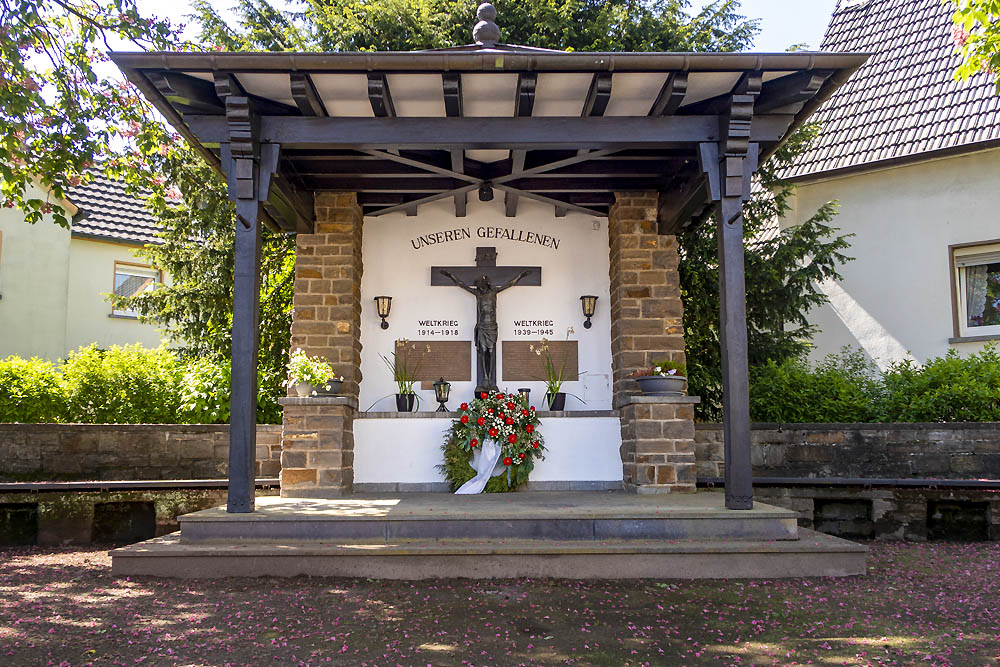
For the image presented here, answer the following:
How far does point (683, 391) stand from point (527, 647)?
12.6ft

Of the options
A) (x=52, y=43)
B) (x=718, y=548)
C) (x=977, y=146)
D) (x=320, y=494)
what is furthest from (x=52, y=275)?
(x=977, y=146)

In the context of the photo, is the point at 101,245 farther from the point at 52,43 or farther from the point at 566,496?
the point at 566,496

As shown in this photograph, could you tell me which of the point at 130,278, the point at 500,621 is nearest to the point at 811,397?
the point at 500,621

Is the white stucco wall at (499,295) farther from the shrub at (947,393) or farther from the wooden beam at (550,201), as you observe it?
the shrub at (947,393)

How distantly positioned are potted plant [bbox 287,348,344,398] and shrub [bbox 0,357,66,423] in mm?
3011

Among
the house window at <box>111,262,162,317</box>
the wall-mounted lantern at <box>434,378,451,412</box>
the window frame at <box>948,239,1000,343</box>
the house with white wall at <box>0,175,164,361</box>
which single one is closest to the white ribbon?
the wall-mounted lantern at <box>434,378,451,412</box>

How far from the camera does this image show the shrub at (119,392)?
8617 millimetres

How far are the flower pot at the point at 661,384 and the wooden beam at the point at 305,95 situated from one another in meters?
3.40

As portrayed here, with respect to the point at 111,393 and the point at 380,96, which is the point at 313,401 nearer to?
the point at 380,96

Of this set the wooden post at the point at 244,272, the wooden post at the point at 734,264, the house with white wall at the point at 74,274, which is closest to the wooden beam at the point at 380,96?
the wooden post at the point at 244,272

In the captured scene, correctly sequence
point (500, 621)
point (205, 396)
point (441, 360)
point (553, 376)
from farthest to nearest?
1. point (205, 396)
2. point (441, 360)
3. point (553, 376)
4. point (500, 621)

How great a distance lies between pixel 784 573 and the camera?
17.5ft

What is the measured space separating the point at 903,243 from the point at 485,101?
754 centimetres

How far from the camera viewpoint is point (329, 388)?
714 centimetres
